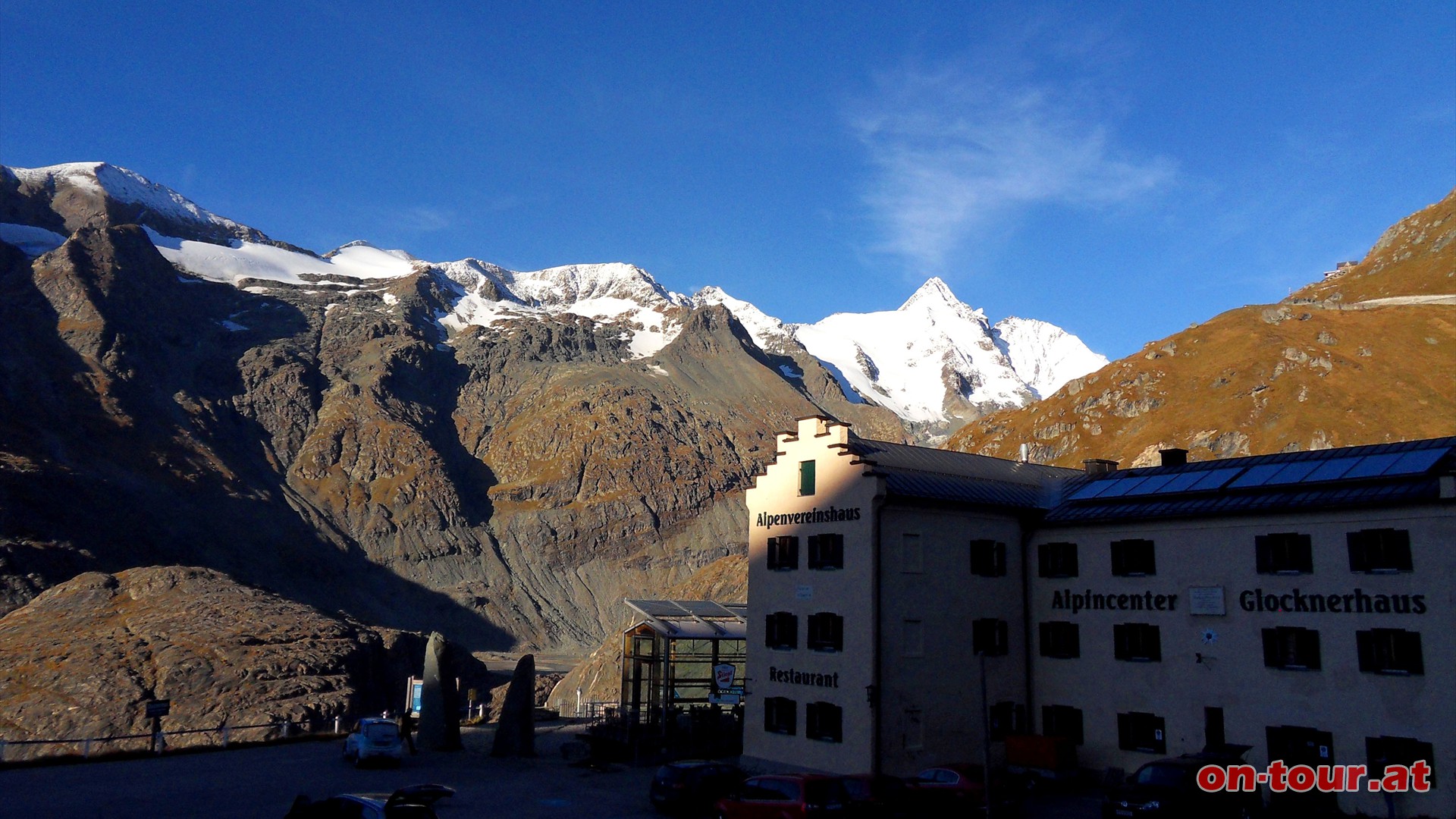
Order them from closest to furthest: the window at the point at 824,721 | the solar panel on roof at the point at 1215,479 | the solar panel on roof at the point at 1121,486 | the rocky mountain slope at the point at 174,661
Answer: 1. the solar panel on roof at the point at 1215,479
2. the window at the point at 824,721
3. the solar panel on roof at the point at 1121,486
4. the rocky mountain slope at the point at 174,661

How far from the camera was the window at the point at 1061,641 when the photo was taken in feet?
126

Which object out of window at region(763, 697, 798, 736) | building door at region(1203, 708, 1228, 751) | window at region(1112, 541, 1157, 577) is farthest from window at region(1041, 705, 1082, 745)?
window at region(763, 697, 798, 736)

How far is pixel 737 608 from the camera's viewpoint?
176ft

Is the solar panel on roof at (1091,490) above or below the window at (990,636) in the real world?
above

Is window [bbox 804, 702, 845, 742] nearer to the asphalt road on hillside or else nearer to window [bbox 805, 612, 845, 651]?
window [bbox 805, 612, 845, 651]

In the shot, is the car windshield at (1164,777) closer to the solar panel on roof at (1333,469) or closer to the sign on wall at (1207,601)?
the sign on wall at (1207,601)

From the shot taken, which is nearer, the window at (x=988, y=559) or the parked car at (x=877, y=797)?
the parked car at (x=877, y=797)

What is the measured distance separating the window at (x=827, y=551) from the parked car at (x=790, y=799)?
12575 mm

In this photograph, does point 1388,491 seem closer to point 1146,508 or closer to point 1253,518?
point 1253,518

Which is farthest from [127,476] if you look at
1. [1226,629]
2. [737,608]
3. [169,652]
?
[1226,629]

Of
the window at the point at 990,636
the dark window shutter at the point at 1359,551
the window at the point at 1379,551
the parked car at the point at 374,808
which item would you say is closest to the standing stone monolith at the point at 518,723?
the window at the point at 990,636

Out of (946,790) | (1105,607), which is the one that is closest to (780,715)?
(946,790)

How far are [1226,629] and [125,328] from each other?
21296 centimetres

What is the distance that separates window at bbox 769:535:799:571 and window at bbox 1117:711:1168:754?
13.7m
